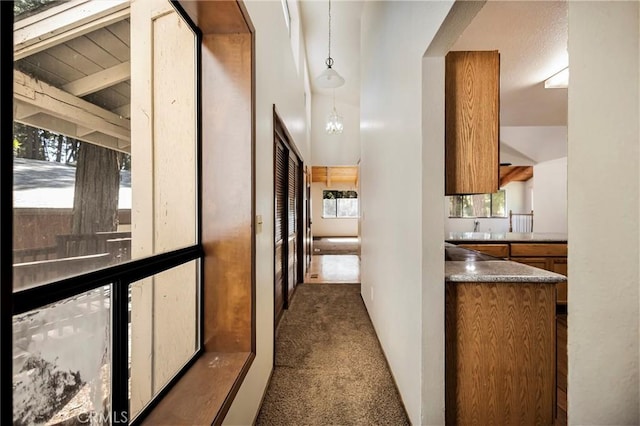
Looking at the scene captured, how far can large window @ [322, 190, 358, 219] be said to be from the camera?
11.6 meters

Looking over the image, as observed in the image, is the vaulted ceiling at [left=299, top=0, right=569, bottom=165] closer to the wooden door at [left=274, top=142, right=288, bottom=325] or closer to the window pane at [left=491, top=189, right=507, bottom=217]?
the wooden door at [left=274, top=142, right=288, bottom=325]

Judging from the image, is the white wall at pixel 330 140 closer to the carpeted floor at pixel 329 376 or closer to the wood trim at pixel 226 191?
the carpeted floor at pixel 329 376

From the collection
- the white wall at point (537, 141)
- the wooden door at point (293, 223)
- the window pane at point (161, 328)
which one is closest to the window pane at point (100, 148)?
the window pane at point (161, 328)

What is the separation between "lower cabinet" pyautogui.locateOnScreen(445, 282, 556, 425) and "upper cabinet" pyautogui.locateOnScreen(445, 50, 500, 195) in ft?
1.97

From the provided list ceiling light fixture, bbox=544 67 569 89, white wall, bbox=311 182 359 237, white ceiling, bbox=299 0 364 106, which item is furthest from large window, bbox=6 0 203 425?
white wall, bbox=311 182 359 237

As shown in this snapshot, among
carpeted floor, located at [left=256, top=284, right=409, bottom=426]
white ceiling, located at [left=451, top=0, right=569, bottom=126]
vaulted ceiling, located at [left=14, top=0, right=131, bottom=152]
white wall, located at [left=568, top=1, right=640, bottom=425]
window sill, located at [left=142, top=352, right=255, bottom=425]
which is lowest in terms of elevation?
carpeted floor, located at [left=256, top=284, right=409, bottom=426]

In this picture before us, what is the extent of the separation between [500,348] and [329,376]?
1.20m

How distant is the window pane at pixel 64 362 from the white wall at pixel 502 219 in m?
9.34

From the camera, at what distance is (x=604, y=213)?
1.65 ft

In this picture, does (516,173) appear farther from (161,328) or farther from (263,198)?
(161,328)

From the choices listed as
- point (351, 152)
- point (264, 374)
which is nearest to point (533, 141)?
point (351, 152)

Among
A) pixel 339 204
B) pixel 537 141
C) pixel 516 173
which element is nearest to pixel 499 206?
pixel 516 173

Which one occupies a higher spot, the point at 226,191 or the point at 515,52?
the point at 515,52

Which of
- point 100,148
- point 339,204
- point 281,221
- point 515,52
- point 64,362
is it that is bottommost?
point 64,362
